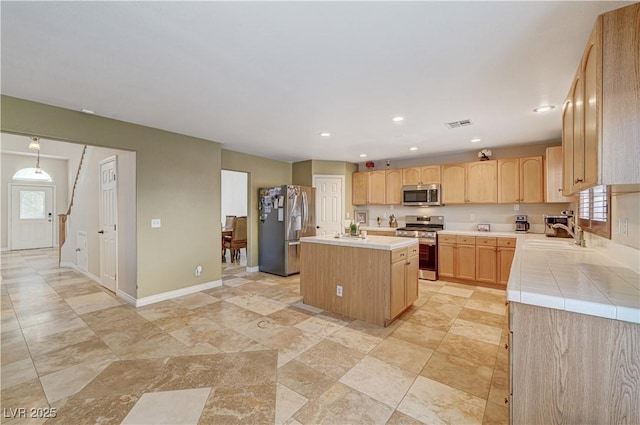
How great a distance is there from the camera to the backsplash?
185 inches

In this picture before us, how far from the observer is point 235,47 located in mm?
1922

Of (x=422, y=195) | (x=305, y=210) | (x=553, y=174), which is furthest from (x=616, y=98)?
(x=305, y=210)

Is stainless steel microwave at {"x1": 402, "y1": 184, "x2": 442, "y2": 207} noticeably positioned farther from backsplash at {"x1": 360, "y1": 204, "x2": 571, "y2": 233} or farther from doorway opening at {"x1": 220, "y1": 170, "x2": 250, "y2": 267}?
doorway opening at {"x1": 220, "y1": 170, "x2": 250, "y2": 267}

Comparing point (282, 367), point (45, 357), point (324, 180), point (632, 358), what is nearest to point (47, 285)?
point (45, 357)

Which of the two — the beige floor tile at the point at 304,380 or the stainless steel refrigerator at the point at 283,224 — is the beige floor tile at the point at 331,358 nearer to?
the beige floor tile at the point at 304,380

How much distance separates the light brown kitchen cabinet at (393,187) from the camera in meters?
5.77

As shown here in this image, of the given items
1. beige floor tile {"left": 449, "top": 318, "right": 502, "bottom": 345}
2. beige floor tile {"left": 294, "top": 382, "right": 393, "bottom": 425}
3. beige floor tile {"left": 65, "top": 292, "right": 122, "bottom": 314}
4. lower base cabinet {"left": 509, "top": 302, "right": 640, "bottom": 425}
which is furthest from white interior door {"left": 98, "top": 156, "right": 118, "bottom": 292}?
lower base cabinet {"left": 509, "top": 302, "right": 640, "bottom": 425}

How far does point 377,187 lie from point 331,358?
428 cm

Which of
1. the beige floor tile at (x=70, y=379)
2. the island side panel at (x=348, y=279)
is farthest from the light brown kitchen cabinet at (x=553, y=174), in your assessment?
the beige floor tile at (x=70, y=379)

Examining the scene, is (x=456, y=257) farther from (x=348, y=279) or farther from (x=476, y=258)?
(x=348, y=279)

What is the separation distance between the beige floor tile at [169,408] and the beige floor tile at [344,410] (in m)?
0.68

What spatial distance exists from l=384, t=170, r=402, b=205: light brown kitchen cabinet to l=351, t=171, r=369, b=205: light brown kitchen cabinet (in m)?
0.48

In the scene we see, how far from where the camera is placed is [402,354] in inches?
97.7

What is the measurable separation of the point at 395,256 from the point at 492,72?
1.92m
